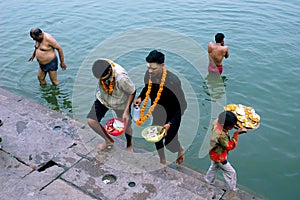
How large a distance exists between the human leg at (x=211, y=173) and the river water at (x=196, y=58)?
41.1 inches

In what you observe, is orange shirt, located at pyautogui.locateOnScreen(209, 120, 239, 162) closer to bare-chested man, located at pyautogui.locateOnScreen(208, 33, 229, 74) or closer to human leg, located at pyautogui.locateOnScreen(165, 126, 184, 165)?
human leg, located at pyautogui.locateOnScreen(165, 126, 184, 165)

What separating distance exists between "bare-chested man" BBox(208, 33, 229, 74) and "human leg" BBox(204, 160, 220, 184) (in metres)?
4.10

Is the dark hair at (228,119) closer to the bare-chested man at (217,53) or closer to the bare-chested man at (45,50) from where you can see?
the bare-chested man at (217,53)

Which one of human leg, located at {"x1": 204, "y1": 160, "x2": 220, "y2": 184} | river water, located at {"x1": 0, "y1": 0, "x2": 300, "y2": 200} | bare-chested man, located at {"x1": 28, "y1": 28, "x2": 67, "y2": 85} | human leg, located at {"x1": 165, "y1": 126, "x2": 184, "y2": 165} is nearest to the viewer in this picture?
human leg, located at {"x1": 204, "y1": 160, "x2": 220, "y2": 184}

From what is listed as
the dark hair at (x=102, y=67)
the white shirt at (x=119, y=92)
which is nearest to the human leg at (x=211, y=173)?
the white shirt at (x=119, y=92)

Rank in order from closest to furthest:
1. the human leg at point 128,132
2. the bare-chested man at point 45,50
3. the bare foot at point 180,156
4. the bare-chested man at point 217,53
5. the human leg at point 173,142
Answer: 1. the human leg at point 173,142
2. the human leg at point 128,132
3. the bare foot at point 180,156
4. the bare-chested man at point 45,50
5. the bare-chested man at point 217,53

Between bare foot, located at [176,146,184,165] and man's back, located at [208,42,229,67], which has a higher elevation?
man's back, located at [208,42,229,67]

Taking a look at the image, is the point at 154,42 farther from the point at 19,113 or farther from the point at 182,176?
the point at 182,176

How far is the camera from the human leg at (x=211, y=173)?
4.72 m

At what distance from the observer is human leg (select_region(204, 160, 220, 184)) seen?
15.5 ft

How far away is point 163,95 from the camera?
463cm

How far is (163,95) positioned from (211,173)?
1.40 meters

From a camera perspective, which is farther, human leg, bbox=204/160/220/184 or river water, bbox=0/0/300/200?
river water, bbox=0/0/300/200

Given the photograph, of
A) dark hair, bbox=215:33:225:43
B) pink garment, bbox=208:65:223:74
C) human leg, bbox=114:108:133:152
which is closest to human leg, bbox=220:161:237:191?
human leg, bbox=114:108:133:152
